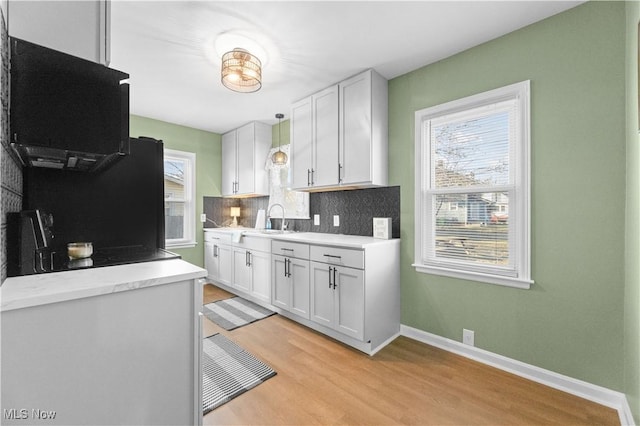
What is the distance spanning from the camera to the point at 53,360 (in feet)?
3.28

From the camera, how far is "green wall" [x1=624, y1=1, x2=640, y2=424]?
149cm

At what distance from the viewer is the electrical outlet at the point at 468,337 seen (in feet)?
7.77

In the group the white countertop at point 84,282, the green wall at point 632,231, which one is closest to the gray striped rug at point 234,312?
the white countertop at point 84,282

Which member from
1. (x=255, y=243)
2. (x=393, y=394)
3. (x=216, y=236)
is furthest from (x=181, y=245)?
(x=393, y=394)

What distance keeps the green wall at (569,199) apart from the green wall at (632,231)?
0.08 meters

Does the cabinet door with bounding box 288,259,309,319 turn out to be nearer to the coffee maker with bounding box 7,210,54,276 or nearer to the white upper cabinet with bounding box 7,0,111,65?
the coffee maker with bounding box 7,210,54,276

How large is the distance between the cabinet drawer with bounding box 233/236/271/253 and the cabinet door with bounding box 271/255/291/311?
21 centimetres

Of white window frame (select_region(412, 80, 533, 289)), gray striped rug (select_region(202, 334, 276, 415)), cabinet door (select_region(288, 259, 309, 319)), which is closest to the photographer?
gray striped rug (select_region(202, 334, 276, 415))

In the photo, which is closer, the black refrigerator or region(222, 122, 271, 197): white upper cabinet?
the black refrigerator

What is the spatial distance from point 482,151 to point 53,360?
2.91 m

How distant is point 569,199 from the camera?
1.95 metres

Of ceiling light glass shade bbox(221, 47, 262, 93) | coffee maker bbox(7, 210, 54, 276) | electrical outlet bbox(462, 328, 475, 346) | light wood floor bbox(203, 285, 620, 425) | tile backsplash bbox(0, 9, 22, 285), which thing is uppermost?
ceiling light glass shade bbox(221, 47, 262, 93)

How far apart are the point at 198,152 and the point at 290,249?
2850 millimetres

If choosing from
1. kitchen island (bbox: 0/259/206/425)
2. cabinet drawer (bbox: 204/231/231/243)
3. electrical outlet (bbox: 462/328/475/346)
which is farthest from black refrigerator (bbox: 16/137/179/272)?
electrical outlet (bbox: 462/328/475/346)
